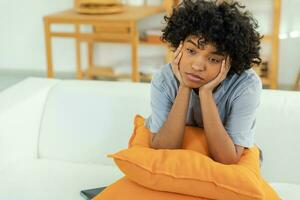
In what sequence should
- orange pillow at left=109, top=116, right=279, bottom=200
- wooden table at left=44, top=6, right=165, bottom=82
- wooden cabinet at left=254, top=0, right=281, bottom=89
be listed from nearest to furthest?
orange pillow at left=109, top=116, right=279, bottom=200
wooden table at left=44, top=6, right=165, bottom=82
wooden cabinet at left=254, top=0, right=281, bottom=89

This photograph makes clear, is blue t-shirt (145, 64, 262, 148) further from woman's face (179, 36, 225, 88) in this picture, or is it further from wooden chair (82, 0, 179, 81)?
wooden chair (82, 0, 179, 81)

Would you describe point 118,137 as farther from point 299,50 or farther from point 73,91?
A: point 299,50

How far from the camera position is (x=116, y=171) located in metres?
1.67

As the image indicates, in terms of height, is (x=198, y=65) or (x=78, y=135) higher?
(x=198, y=65)

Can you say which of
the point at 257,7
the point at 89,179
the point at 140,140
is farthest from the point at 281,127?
the point at 257,7

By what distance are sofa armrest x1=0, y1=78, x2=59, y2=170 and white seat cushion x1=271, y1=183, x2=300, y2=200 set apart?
89 cm

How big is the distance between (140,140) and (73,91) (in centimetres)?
49

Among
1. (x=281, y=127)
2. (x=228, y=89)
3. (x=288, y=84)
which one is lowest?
(x=288, y=84)

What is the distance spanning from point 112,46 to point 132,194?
9.15 feet

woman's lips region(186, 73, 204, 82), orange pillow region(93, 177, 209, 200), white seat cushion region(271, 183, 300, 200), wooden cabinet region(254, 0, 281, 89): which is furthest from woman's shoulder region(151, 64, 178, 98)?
wooden cabinet region(254, 0, 281, 89)

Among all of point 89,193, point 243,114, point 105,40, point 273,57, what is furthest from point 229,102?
point 105,40

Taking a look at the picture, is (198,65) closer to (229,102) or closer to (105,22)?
(229,102)

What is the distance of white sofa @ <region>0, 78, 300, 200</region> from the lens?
1.59 metres

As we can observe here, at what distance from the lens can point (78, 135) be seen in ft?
5.92
